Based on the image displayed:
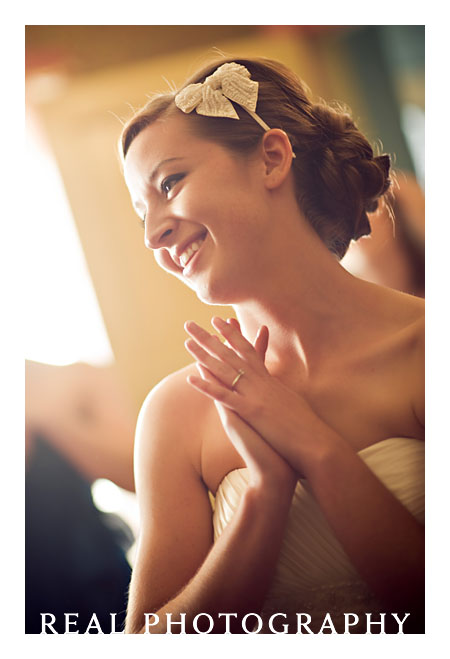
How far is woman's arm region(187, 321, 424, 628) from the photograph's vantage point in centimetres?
129

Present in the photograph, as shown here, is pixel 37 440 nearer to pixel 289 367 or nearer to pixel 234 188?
pixel 289 367

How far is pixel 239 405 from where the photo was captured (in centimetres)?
129

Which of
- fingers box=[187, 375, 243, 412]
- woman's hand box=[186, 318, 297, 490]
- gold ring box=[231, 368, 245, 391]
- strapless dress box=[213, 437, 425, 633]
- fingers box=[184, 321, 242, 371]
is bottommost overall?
strapless dress box=[213, 437, 425, 633]

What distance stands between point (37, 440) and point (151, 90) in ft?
2.49

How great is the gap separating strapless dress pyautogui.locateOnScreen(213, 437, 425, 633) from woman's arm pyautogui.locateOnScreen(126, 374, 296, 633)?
0.08 feet

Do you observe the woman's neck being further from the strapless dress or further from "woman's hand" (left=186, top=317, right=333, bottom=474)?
the strapless dress

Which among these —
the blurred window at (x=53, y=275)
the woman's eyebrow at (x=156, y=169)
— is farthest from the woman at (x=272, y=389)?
the blurred window at (x=53, y=275)

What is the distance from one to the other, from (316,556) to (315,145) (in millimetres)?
793

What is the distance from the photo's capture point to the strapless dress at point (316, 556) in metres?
1.31

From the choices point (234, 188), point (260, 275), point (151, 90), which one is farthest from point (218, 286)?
point (151, 90)

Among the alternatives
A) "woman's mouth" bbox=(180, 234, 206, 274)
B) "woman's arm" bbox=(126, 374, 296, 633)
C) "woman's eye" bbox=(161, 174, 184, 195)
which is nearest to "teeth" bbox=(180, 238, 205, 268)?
"woman's mouth" bbox=(180, 234, 206, 274)

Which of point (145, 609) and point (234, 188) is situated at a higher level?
point (234, 188)

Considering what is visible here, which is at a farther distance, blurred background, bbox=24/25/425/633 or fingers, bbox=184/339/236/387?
blurred background, bbox=24/25/425/633

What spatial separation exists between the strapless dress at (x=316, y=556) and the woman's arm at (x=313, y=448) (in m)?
0.02
